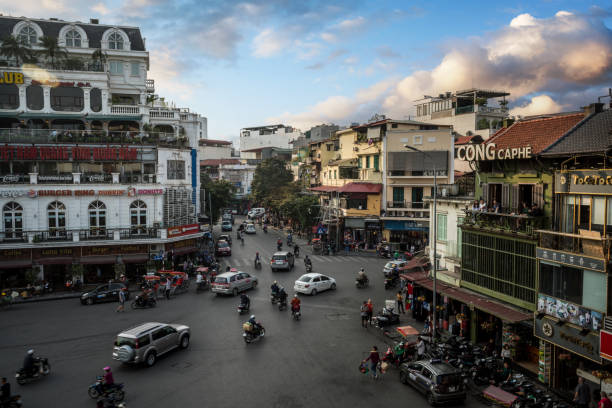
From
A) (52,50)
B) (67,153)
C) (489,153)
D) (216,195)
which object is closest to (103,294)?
(67,153)

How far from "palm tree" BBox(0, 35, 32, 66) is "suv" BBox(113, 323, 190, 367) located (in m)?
32.7

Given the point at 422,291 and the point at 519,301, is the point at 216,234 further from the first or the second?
the point at 519,301

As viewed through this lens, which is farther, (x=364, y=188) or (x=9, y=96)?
(x=364, y=188)

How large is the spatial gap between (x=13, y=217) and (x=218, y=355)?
24.6m

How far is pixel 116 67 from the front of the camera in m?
44.7

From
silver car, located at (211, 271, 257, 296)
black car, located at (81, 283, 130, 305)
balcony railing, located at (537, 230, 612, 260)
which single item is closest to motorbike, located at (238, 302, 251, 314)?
silver car, located at (211, 271, 257, 296)

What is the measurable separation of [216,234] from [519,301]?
167ft

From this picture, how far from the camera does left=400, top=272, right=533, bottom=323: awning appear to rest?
1814 centimetres

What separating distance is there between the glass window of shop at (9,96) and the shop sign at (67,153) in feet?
21.1

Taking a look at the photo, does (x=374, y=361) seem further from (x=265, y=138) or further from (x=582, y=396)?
(x=265, y=138)

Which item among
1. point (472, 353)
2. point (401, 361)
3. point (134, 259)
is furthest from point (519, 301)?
point (134, 259)

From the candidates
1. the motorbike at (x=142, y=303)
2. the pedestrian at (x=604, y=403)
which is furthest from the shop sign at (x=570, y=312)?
the motorbike at (x=142, y=303)

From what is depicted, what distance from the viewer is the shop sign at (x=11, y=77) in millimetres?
37781

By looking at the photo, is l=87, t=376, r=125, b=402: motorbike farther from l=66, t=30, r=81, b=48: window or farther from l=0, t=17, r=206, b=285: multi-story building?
l=66, t=30, r=81, b=48: window
